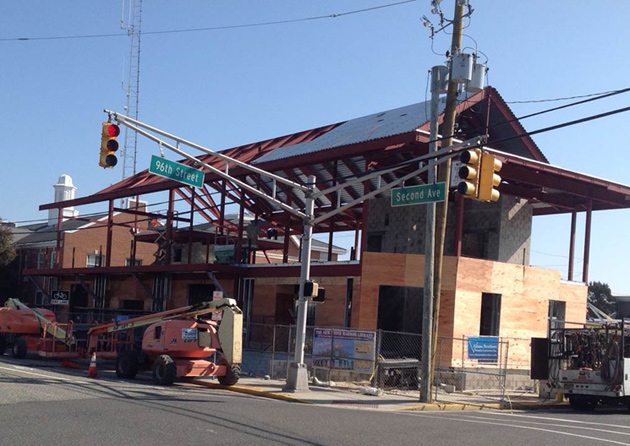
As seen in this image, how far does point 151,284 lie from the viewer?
40719mm

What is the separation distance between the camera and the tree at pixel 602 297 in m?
80.1

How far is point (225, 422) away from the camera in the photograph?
14484mm

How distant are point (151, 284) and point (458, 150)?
2596 centimetres

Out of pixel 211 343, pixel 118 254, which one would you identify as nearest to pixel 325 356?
pixel 211 343

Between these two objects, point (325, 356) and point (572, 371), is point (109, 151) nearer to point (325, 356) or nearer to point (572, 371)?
point (325, 356)

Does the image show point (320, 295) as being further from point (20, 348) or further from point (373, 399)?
point (20, 348)

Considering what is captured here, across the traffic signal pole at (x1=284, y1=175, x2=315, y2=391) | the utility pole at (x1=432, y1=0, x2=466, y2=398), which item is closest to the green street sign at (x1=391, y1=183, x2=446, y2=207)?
the utility pole at (x1=432, y1=0, x2=466, y2=398)

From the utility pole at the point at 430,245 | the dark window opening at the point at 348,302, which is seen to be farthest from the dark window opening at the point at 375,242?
the utility pole at the point at 430,245

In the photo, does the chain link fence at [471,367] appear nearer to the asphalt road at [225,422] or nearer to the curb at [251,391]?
the asphalt road at [225,422]

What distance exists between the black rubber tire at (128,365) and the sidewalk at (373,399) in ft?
6.41

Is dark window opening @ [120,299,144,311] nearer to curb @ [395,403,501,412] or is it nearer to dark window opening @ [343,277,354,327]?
dark window opening @ [343,277,354,327]

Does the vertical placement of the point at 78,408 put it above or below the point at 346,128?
below

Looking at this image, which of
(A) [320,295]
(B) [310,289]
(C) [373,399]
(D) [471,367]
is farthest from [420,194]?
(D) [471,367]

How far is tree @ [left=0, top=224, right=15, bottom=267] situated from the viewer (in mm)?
54594
